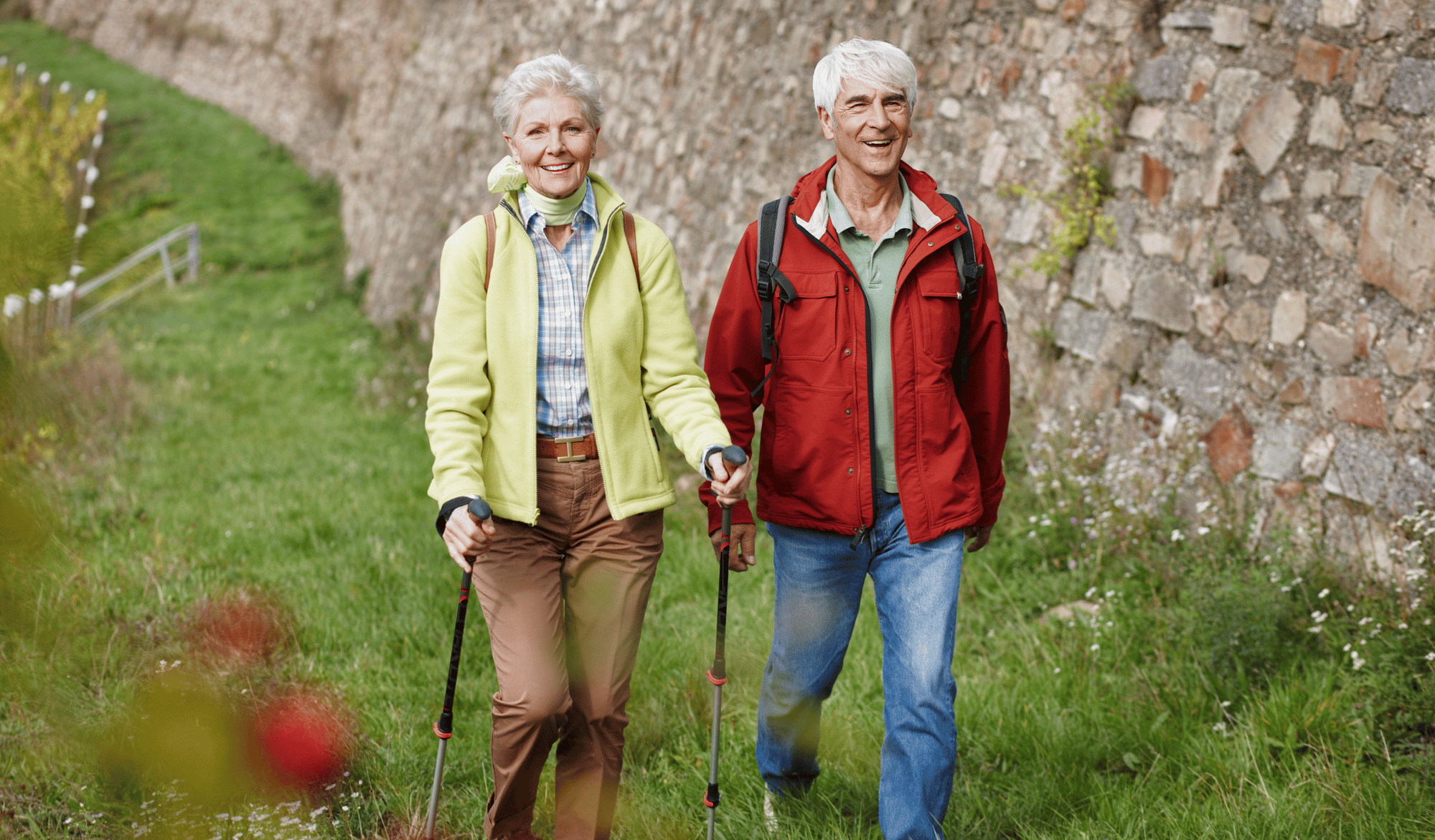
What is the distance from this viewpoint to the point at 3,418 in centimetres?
104

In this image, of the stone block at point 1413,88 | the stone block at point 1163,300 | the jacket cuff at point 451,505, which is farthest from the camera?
the stone block at point 1163,300

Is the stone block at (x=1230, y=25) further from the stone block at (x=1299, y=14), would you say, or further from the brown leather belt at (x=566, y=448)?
the brown leather belt at (x=566, y=448)

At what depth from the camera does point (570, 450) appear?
2834 mm

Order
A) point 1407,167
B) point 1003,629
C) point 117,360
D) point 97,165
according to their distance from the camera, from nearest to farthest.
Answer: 1. point 97,165
2. point 1407,167
3. point 1003,629
4. point 117,360

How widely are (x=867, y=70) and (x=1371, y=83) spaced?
2439 millimetres

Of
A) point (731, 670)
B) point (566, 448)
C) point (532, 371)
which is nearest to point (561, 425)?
point (566, 448)

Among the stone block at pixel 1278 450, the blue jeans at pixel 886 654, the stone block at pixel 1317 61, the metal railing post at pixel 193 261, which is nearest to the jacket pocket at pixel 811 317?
the blue jeans at pixel 886 654

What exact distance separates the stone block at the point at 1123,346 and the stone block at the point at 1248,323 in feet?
1.53

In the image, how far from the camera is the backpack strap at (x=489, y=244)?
2.76 metres

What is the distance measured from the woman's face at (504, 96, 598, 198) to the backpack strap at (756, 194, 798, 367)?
0.54m

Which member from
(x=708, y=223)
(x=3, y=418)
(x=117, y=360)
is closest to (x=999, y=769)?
(x=3, y=418)

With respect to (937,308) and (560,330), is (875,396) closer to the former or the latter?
(937,308)

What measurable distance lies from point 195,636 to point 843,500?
3086 mm

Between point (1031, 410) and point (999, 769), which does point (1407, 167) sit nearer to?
point (1031, 410)
